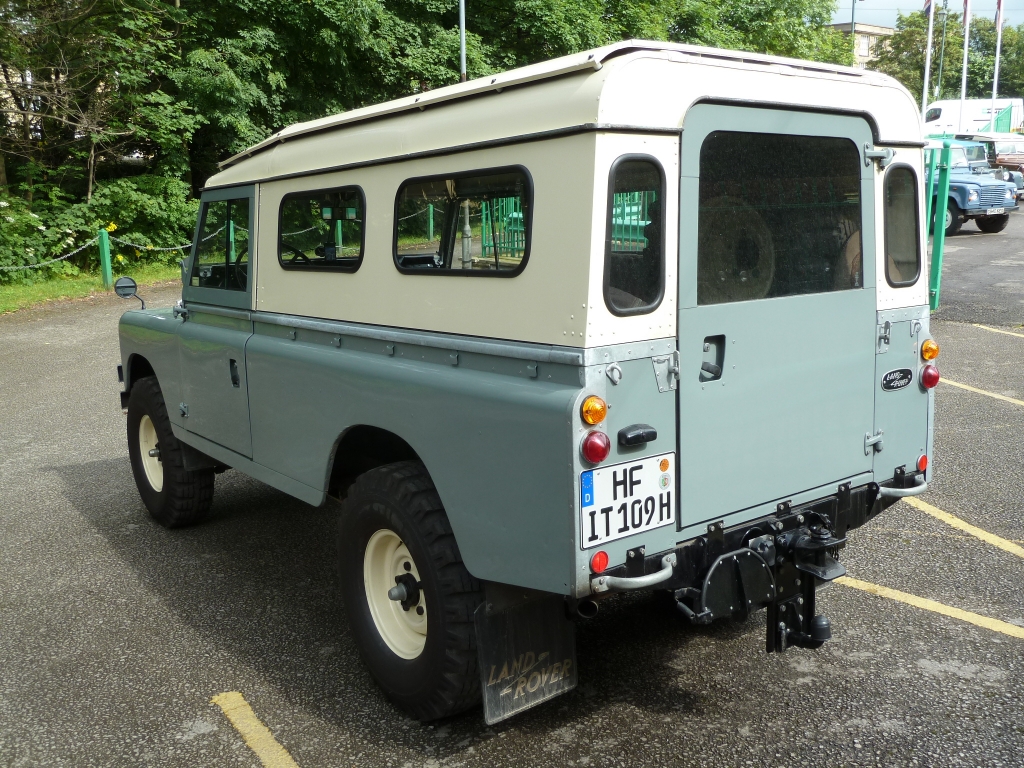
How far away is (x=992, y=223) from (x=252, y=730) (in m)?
24.1

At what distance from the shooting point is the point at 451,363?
342 cm

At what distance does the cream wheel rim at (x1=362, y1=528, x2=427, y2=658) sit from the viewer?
12.1 ft

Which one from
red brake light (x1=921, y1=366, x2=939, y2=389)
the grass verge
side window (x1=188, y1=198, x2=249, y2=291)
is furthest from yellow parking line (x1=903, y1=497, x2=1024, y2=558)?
the grass verge

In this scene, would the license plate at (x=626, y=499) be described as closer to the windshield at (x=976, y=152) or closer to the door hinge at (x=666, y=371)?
the door hinge at (x=666, y=371)

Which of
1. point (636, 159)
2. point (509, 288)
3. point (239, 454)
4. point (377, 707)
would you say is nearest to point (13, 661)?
point (239, 454)

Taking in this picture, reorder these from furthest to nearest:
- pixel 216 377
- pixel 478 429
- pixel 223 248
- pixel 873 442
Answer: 1. pixel 223 248
2. pixel 216 377
3. pixel 873 442
4. pixel 478 429

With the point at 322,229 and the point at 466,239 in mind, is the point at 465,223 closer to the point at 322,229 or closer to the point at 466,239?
the point at 466,239

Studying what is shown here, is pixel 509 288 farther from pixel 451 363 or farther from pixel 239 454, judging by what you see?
pixel 239 454

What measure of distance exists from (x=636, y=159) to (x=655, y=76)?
283 mm

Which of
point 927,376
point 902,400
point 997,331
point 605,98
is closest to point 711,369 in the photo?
point 605,98

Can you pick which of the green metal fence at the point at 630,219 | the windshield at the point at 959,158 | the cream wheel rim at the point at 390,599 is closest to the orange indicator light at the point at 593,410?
the green metal fence at the point at 630,219

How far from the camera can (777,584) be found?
3441 mm

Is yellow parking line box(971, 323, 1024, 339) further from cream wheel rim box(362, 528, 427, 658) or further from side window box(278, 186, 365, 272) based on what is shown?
cream wheel rim box(362, 528, 427, 658)

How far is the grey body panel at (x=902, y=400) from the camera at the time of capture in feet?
12.8
